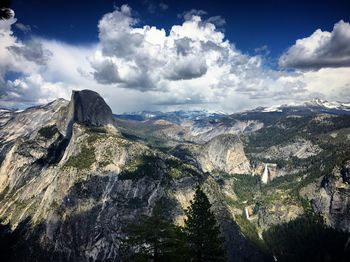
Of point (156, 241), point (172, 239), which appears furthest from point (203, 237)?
point (156, 241)

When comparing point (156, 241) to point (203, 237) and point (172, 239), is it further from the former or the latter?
point (203, 237)

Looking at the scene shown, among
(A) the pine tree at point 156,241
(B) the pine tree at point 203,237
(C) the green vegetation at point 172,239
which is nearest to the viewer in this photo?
(A) the pine tree at point 156,241

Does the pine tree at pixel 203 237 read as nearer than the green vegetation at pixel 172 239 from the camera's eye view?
No

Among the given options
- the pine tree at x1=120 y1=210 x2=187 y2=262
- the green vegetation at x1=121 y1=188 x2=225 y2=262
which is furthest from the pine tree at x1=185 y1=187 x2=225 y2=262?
the pine tree at x1=120 y1=210 x2=187 y2=262

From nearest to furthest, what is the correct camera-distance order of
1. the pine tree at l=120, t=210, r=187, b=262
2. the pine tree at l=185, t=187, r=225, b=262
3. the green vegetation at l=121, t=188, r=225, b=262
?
the pine tree at l=120, t=210, r=187, b=262
the green vegetation at l=121, t=188, r=225, b=262
the pine tree at l=185, t=187, r=225, b=262

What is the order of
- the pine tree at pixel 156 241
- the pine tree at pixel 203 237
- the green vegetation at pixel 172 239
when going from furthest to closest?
the pine tree at pixel 203 237
the green vegetation at pixel 172 239
the pine tree at pixel 156 241

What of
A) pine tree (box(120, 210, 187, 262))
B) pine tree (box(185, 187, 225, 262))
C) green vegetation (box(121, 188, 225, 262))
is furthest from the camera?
pine tree (box(185, 187, 225, 262))

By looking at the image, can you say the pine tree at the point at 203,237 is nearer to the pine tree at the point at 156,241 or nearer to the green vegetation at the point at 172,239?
the green vegetation at the point at 172,239

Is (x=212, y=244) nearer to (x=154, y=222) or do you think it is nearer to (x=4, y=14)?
(x=154, y=222)

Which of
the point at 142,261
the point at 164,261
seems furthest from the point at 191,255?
the point at 142,261

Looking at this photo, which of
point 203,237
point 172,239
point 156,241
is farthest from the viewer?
A: point 203,237

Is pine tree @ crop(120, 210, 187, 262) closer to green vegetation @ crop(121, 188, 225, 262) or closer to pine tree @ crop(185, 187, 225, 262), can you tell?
green vegetation @ crop(121, 188, 225, 262)

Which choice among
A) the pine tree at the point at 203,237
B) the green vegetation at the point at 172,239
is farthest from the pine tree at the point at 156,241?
the pine tree at the point at 203,237

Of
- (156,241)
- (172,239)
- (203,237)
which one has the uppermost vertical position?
(156,241)
